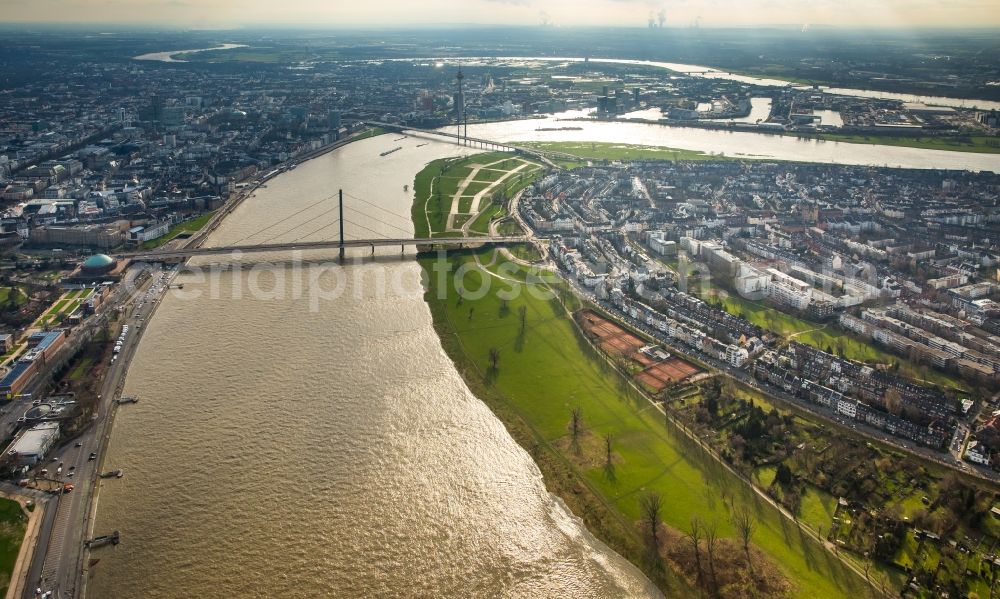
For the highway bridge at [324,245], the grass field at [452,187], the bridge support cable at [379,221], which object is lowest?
the highway bridge at [324,245]

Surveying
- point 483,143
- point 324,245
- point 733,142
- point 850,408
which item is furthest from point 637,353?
point 733,142

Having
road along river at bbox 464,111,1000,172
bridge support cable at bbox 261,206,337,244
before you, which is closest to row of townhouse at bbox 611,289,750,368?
bridge support cable at bbox 261,206,337,244

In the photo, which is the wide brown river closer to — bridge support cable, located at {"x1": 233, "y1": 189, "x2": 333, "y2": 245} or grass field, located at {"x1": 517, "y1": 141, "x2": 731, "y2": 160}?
bridge support cable, located at {"x1": 233, "y1": 189, "x2": 333, "y2": 245}

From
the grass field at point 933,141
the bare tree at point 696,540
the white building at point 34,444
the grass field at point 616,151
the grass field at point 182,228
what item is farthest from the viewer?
the grass field at point 933,141

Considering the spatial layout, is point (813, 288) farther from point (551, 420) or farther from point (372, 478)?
point (372, 478)

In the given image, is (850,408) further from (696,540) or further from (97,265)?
(97,265)

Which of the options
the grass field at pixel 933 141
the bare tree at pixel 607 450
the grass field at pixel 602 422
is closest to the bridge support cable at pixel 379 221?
the grass field at pixel 602 422

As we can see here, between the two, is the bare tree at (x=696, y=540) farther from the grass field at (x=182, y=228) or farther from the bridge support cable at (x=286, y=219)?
the grass field at (x=182, y=228)
